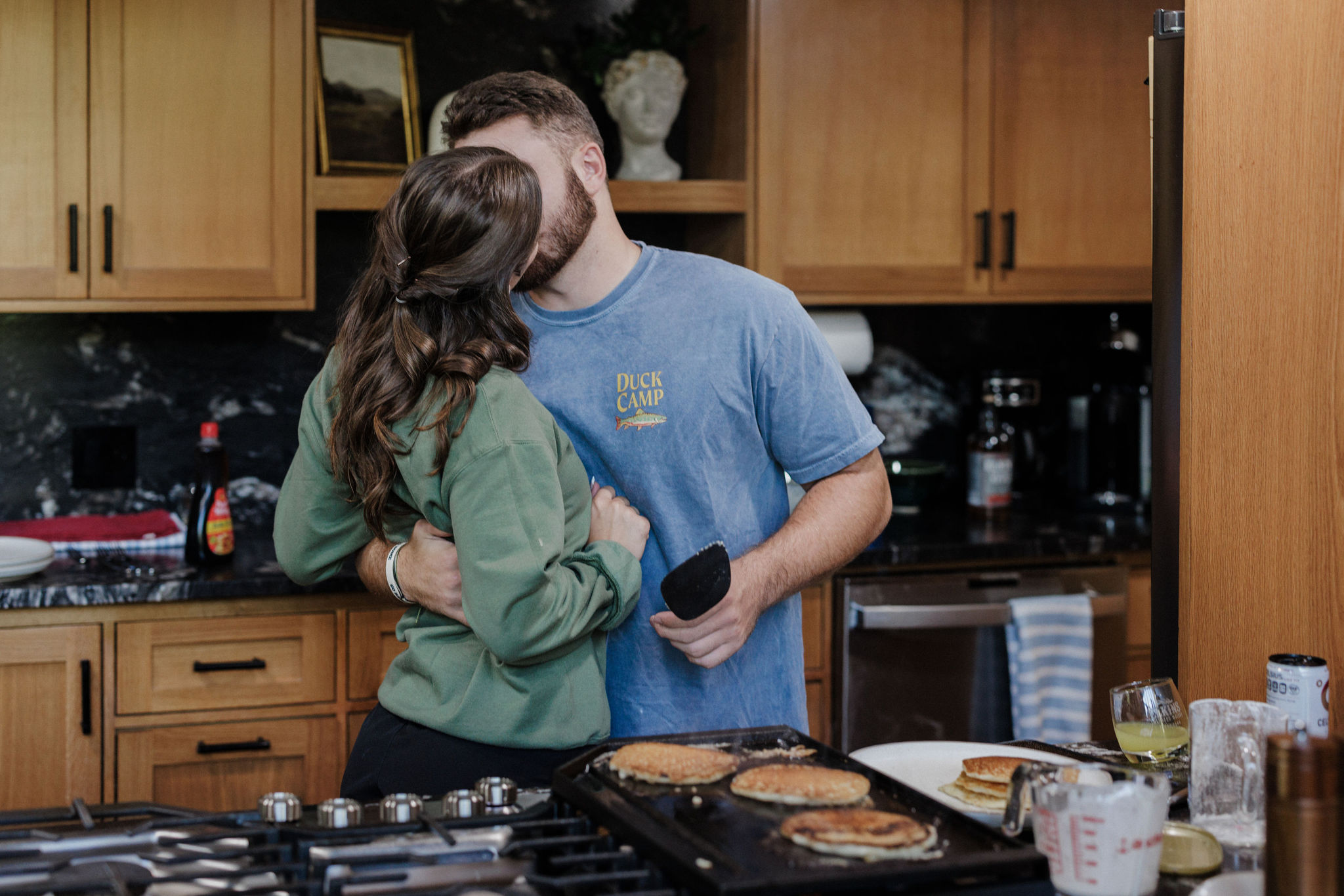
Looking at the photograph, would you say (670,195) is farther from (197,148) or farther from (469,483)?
(469,483)

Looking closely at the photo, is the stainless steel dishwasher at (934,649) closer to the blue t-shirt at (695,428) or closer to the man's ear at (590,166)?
the blue t-shirt at (695,428)

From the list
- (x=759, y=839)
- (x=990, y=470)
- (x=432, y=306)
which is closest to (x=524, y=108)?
(x=432, y=306)

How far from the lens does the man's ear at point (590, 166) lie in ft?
5.69

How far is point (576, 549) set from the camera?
1514 mm

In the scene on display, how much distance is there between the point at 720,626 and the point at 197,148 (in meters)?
1.78

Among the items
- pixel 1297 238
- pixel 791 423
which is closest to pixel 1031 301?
pixel 791 423

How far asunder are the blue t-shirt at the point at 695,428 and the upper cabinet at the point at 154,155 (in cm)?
119

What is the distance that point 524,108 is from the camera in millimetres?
1702

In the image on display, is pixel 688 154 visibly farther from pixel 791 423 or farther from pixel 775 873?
pixel 775 873

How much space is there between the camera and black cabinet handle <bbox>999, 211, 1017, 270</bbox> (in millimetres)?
3125

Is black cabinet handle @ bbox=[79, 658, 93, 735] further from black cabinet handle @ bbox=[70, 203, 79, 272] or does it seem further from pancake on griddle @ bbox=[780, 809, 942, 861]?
pancake on griddle @ bbox=[780, 809, 942, 861]

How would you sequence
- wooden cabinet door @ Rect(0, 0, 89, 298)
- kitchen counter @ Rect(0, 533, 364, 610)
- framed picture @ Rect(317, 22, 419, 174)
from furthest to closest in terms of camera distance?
framed picture @ Rect(317, 22, 419, 174) < wooden cabinet door @ Rect(0, 0, 89, 298) < kitchen counter @ Rect(0, 533, 364, 610)

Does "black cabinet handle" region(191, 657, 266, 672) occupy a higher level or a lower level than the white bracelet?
lower

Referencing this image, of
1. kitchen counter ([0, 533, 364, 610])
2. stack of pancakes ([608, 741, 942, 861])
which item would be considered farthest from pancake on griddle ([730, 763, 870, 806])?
kitchen counter ([0, 533, 364, 610])
